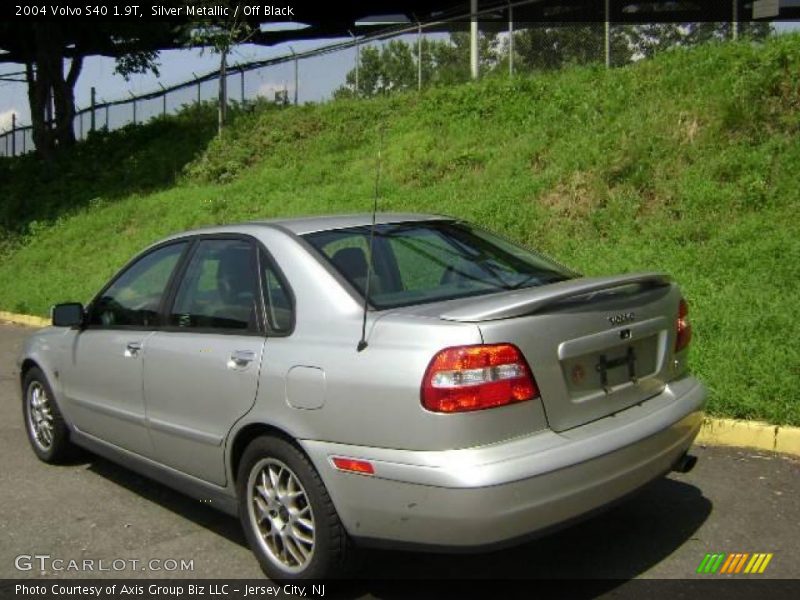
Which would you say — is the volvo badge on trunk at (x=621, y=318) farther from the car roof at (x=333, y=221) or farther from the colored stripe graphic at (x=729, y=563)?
the car roof at (x=333, y=221)

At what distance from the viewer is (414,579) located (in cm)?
356

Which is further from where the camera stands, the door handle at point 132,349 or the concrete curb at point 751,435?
the concrete curb at point 751,435

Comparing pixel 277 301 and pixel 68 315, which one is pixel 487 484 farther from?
pixel 68 315

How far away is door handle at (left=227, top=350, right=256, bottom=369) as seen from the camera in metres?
3.56

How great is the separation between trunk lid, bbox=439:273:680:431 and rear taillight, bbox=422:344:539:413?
2.5 inches

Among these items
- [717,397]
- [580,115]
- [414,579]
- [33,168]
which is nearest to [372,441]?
[414,579]

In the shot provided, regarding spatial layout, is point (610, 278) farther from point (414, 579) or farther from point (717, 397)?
point (717, 397)

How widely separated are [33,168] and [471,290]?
20777mm

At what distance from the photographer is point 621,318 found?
340 centimetres

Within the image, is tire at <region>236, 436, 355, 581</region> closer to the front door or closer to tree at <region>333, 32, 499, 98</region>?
the front door

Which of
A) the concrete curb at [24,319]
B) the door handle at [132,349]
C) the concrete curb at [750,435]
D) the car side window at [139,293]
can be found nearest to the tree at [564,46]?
the concrete curb at [24,319]

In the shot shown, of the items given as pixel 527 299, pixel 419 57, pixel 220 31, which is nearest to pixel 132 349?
pixel 527 299

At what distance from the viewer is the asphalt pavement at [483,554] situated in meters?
3.63

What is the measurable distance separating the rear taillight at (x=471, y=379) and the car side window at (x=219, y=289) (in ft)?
3.50
